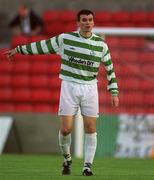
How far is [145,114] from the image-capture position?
18.0 m

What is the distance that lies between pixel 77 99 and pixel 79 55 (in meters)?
0.52

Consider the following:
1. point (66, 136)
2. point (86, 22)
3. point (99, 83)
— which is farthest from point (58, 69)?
point (86, 22)

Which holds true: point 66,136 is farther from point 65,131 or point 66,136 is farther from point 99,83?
point 99,83

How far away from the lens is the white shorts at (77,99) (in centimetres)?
1083

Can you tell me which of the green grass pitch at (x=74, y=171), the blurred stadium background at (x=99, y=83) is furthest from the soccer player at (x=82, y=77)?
the blurred stadium background at (x=99, y=83)

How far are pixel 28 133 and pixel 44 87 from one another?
1373 mm

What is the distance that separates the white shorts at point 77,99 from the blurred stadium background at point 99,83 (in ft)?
22.6

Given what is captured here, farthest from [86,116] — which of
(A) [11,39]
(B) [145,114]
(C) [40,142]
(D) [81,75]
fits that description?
(A) [11,39]

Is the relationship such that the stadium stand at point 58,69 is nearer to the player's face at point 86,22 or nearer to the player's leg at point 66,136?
the player's leg at point 66,136

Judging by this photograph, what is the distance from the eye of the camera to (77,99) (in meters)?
10.9

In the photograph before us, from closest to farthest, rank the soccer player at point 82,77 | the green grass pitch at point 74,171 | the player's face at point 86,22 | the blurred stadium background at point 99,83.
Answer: the green grass pitch at point 74,171
the player's face at point 86,22
the soccer player at point 82,77
the blurred stadium background at point 99,83

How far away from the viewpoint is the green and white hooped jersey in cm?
1083

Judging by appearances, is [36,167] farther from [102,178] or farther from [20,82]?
[20,82]

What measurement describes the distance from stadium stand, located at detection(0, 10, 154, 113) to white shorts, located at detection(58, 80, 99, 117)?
23.5ft
